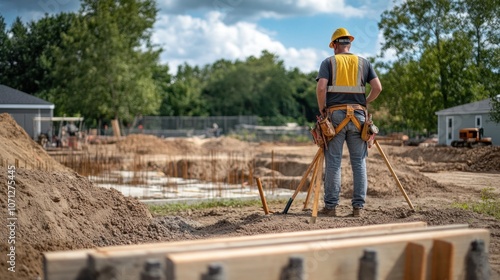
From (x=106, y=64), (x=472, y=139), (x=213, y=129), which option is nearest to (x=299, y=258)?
(x=472, y=139)

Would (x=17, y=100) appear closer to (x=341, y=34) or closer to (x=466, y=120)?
(x=341, y=34)

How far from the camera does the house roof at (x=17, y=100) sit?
17812 mm

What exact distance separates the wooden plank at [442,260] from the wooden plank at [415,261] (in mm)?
139

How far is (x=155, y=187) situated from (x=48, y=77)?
97.7 ft

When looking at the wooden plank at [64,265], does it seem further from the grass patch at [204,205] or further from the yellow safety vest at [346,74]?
the grass patch at [204,205]

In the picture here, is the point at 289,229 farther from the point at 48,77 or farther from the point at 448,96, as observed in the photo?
the point at 48,77

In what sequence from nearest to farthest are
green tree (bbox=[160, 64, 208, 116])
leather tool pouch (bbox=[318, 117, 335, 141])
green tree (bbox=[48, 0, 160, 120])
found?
leather tool pouch (bbox=[318, 117, 335, 141]) < green tree (bbox=[48, 0, 160, 120]) < green tree (bbox=[160, 64, 208, 116])

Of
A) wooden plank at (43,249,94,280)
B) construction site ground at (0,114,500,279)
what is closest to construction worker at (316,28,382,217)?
construction site ground at (0,114,500,279)

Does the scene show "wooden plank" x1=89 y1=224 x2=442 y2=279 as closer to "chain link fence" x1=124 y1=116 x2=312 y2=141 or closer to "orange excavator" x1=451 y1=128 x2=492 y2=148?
"orange excavator" x1=451 y1=128 x2=492 y2=148

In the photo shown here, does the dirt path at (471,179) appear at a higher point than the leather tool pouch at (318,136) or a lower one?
lower

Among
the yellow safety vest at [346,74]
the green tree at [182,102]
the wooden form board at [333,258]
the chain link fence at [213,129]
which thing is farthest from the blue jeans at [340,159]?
the green tree at [182,102]

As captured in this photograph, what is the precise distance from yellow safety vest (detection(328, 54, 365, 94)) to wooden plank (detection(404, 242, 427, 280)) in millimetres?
3576

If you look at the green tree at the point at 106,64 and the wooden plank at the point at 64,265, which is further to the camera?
the green tree at the point at 106,64

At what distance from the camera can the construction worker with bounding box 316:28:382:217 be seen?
6.68 metres
